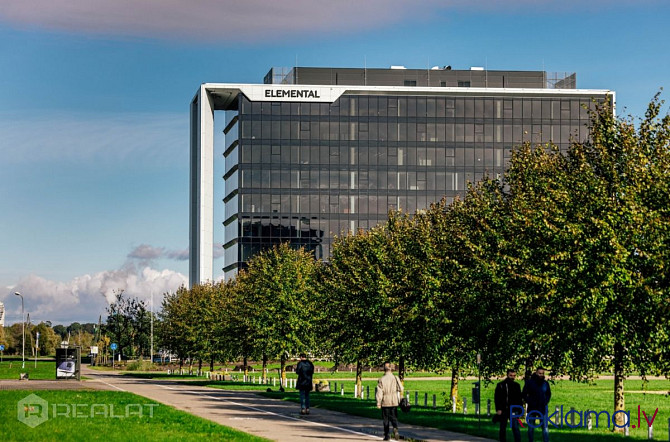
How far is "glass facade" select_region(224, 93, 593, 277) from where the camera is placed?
5123 inches

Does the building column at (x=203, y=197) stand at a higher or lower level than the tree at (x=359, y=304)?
higher

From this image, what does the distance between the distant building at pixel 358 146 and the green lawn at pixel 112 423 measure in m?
84.8

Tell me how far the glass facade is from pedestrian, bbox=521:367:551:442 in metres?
102

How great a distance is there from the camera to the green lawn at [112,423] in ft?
90.7

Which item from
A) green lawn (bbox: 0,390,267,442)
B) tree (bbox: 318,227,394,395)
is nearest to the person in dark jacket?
green lawn (bbox: 0,390,267,442)

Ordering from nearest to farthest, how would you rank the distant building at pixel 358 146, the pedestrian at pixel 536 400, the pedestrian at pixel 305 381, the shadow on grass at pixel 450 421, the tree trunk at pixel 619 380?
the pedestrian at pixel 536 400
the shadow on grass at pixel 450 421
the tree trunk at pixel 619 380
the pedestrian at pixel 305 381
the distant building at pixel 358 146

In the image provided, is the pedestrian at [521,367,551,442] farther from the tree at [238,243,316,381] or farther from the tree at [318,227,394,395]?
the tree at [238,243,316,381]

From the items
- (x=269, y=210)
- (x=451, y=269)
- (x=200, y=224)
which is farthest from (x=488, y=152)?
(x=451, y=269)

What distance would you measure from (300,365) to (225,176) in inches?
4243

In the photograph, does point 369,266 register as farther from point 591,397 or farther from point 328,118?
point 328,118

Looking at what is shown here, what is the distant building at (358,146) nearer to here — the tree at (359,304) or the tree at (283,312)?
the tree at (283,312)

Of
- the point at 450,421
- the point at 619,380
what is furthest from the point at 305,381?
the point at 619,380

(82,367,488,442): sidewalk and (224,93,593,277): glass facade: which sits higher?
(224,93,593,277): glass facade

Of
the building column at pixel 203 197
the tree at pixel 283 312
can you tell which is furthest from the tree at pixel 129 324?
the tree at pixel 283 312
